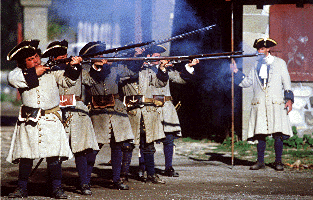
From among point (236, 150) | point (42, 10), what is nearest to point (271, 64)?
point (236, 150)

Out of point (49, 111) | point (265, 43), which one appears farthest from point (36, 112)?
point (265, 43)

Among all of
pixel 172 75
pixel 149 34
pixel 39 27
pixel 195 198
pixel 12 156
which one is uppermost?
pixel 39 27

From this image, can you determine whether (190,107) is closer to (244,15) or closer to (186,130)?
(186,130)

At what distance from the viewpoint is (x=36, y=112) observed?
659 cm

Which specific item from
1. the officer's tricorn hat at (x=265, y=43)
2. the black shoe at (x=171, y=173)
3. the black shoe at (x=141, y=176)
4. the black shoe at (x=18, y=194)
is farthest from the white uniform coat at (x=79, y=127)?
the officer's tricorn hat at (x=265, y=43)

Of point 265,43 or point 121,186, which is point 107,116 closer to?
point 121,186

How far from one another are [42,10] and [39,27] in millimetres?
1746

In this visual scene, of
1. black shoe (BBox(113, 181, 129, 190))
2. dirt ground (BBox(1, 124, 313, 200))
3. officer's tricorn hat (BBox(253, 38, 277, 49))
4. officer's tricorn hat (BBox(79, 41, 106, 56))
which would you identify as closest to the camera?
dirt ground (BBox(1, 124, 313, 200))

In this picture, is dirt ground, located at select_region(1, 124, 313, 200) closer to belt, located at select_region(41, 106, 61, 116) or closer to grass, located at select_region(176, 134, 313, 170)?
grass, located at select_region(176, 134, 313, 170)

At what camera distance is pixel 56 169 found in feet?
22.3

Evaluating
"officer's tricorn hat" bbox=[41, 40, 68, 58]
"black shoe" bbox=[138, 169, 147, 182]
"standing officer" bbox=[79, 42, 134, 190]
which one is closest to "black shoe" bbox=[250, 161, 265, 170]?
"black shoe" bbox=[138, 169, 147, 182]

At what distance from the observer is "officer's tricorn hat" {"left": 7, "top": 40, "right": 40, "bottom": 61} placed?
6.46 meters

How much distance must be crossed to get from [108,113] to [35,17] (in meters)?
19.8

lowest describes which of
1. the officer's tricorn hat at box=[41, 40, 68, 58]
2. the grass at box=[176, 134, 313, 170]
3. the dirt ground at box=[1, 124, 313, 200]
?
the dirt ground at box=[1, 124, 313, 200]
